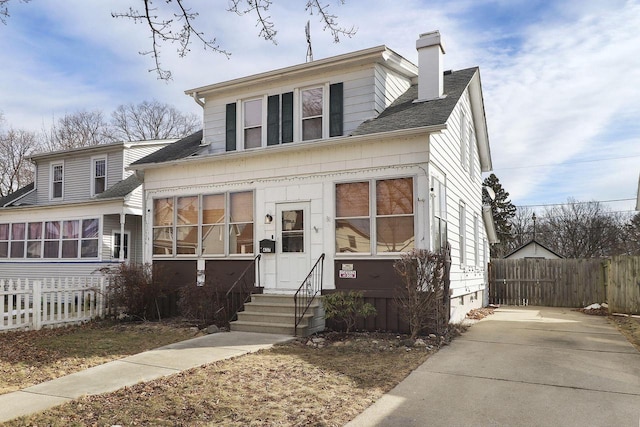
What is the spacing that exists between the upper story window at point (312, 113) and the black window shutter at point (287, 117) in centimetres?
32

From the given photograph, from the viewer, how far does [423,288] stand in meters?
8.91

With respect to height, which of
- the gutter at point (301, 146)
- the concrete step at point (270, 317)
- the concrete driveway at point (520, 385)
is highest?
the gutter at point (301, 146)

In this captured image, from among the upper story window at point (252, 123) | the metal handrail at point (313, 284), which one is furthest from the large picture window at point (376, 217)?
the upper story window at point (252, 123)

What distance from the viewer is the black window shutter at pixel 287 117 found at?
39.4 feet

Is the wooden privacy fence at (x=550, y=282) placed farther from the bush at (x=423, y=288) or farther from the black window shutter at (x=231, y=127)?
the black window shutter at (x=231, y=127)

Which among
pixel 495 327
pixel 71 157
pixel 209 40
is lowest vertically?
pixel 495 327

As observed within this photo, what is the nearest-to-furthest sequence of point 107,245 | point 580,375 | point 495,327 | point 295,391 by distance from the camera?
1. point 295,391
2. point 580,375
3. point 495,327
4. point 107,245

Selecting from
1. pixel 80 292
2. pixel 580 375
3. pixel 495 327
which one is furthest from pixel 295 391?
pixel 80 292

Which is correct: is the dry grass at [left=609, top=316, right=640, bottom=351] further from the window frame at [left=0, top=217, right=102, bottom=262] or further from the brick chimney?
the window frame at [left=0, top=217, right=102, bottom=262]

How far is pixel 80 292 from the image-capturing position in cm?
1130

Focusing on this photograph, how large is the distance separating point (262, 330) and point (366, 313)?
2082mm

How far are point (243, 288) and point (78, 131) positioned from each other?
31.0 metres

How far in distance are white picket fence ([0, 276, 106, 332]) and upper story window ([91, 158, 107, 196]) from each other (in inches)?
326

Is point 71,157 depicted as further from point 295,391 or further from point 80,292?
point 295,391
